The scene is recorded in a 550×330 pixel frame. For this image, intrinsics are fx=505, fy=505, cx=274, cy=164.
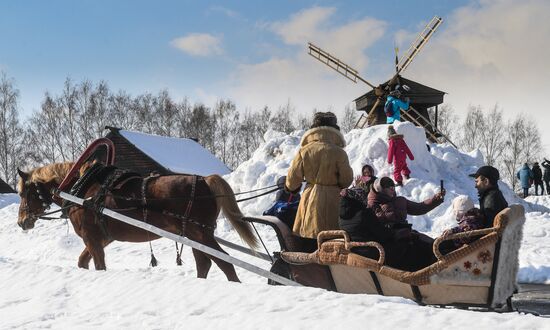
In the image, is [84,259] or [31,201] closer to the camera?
[84,259]

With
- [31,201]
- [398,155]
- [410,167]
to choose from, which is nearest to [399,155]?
[398,155]

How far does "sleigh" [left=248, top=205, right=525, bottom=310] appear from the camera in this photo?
3.78 metres

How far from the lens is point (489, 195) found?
4.29 meters

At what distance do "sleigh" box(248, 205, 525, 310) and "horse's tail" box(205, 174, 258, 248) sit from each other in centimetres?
161

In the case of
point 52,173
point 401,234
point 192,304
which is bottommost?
point 192,304

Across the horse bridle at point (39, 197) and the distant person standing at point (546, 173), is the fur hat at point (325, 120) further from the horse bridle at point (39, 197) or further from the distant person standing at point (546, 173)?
the distant person standing at point (546, 173)

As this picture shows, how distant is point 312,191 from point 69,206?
3.27 m

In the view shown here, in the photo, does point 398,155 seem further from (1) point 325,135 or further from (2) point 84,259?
(2) point 84,259

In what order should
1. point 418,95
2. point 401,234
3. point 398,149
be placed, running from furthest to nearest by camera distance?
point 418,95, point 398,149, point 401,234

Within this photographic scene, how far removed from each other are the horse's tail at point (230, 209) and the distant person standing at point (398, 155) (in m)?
6.82

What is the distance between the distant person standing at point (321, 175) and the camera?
4.71m

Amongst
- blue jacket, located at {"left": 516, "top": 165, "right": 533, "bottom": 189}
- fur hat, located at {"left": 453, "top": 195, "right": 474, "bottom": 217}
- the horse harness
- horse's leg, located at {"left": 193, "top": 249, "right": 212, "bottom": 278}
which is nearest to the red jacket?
the horse harness

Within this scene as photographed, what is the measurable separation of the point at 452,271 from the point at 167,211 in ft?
11.0

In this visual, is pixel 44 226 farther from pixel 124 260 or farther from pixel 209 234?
pixel 209 234
